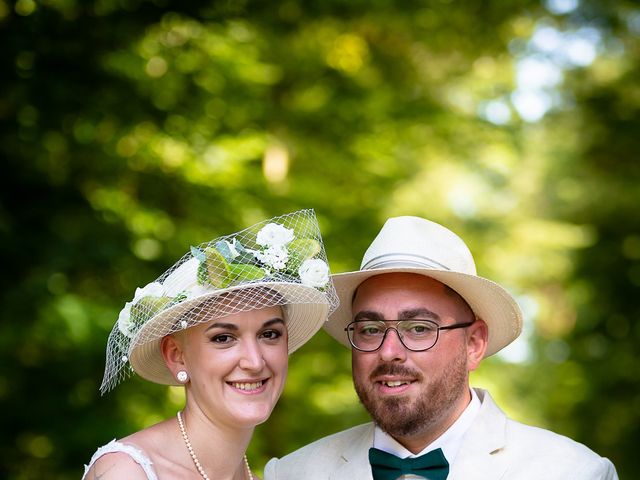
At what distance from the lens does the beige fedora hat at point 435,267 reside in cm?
383

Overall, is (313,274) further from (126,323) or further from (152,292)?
(126,323)

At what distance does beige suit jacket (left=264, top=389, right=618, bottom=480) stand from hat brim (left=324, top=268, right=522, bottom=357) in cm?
31

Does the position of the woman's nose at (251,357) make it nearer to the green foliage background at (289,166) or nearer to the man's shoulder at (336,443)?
the man's shoulder at (336,443)

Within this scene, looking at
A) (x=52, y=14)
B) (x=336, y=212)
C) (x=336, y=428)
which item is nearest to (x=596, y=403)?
(x=336, y=428)

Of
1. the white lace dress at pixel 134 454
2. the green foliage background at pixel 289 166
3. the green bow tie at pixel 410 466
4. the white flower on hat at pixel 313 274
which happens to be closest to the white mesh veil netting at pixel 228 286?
the white flower on hat at pixel 313 274

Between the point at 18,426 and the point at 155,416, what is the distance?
4.59 ft

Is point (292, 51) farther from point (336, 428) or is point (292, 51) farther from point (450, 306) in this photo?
point (450, 306)

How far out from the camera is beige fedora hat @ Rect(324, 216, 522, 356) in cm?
383

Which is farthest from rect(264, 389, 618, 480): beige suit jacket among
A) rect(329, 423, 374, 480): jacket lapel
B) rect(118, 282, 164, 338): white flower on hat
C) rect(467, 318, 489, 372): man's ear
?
rect(118, 282, 164, 338): white flower on hat

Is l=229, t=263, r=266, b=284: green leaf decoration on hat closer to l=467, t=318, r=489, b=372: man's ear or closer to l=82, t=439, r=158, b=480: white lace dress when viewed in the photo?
l=82, t=439, r=158, b=480: white lace dress

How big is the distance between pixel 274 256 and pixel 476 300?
3.39ft

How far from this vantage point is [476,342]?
4.09 meters

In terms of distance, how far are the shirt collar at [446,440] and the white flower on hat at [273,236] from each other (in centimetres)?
99

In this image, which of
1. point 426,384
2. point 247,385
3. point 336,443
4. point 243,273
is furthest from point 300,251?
point 336,443
